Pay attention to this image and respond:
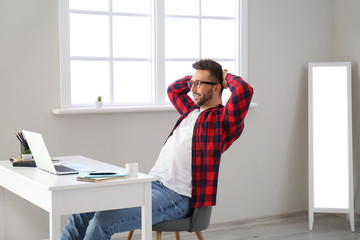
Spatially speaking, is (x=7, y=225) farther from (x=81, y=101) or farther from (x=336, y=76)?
(x=336, y=76)

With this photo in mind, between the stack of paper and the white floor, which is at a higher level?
the stack of paper

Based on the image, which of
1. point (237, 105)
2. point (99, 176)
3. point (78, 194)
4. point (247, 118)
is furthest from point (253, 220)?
point (78, 194)

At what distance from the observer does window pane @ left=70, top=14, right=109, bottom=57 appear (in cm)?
380

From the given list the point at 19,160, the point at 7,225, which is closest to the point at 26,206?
the point at 7,225

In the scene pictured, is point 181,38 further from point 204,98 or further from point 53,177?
point 53,177

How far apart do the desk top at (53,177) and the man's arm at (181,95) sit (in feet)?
2.18

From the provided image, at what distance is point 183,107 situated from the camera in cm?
340

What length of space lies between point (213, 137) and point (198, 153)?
0.39ft

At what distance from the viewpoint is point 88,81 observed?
387cm

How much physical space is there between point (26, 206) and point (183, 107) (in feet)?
4.17

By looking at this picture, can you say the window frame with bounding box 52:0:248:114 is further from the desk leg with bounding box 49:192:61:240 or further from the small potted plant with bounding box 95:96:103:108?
the desk leg with bounding box 49:192:61:240

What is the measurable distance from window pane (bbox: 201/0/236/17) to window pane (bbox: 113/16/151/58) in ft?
1.60

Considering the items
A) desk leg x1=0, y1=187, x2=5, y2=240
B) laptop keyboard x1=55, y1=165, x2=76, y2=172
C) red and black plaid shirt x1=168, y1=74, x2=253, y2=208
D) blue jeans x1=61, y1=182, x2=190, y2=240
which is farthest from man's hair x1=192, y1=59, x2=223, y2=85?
desk leg x1=0, y1=187, x2=5, y2=240

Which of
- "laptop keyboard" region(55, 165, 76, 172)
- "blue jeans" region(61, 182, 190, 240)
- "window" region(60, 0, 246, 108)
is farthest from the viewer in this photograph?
"window" region(60, 0, 246, 108)
